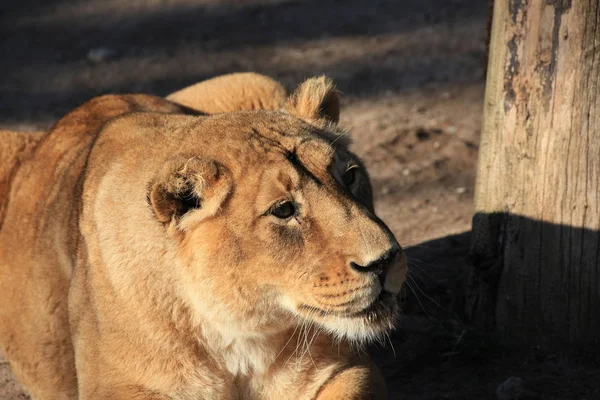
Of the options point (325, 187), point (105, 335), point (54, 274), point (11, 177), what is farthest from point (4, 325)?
point (325, 187)

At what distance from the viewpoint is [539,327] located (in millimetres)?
4176

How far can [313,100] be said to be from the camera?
368cm

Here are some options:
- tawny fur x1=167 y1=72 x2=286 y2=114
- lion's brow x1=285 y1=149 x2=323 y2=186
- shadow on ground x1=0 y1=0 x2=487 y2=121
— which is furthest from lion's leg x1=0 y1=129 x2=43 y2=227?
shadow on ground x1=0 y1=0 x2=487 y2=121

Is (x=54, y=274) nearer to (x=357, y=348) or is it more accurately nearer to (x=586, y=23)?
(x=357, y=348)

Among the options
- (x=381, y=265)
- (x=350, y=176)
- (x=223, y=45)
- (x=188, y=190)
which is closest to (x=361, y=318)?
(x=381, y=265)

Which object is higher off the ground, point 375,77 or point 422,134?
point 375,77

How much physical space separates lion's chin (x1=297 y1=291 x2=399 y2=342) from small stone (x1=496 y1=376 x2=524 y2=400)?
92cm

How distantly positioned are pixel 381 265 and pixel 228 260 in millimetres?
485

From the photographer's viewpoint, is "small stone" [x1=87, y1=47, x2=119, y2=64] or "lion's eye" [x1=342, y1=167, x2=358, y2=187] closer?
"lion's eye" [x1=342, y1=167, x2=358, y2=187]

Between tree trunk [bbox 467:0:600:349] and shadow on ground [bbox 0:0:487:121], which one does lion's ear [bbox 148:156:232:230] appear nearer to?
tree trunk [bbox 467:0:600:349]

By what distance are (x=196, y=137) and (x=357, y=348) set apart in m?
0.98

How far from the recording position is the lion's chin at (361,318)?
3.13m

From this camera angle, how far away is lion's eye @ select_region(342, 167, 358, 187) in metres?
3.35

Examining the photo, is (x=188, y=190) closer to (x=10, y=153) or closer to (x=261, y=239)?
(x=261, y=239)
